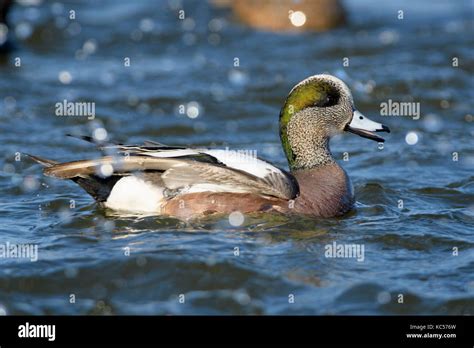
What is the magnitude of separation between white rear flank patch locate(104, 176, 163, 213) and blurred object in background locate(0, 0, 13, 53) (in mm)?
7008

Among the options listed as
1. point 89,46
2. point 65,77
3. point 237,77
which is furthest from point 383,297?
point 89,46

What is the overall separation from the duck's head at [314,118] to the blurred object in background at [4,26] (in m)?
7.02

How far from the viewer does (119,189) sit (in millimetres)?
7246

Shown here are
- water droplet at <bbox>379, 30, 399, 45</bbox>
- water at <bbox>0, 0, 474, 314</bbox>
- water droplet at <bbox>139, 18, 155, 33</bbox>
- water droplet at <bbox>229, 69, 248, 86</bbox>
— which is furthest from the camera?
water droplet at <bbox>139, 18, 155, 33</bbox>

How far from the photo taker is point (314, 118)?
25.1 ft

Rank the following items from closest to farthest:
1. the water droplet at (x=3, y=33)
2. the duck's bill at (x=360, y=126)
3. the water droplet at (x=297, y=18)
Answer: the duck's bill at (x=360, y=126), the water droplet at (x=3, y=33), the water droplet at (x=297, y=18)

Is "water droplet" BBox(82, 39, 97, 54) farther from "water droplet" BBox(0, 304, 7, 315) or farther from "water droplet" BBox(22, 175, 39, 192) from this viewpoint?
"water droplet" BBox(0, 304, 7, 315)

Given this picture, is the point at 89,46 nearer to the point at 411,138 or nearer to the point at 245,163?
the point at 411,138

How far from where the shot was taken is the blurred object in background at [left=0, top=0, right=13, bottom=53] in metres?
13.6

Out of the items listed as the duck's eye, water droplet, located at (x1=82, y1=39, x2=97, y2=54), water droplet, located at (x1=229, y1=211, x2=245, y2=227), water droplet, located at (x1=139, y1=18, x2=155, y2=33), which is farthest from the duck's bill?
water droplet, located at (x1=139, y1=18, x2=155, y2=33)

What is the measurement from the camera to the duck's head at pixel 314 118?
7617 mm

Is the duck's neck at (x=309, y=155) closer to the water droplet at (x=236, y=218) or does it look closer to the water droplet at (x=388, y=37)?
the water droplet at (x=236, y=218)

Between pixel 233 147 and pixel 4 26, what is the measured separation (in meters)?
5.03

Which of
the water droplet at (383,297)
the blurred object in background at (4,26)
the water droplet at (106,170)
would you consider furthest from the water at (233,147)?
the water droplet at (106,170)
